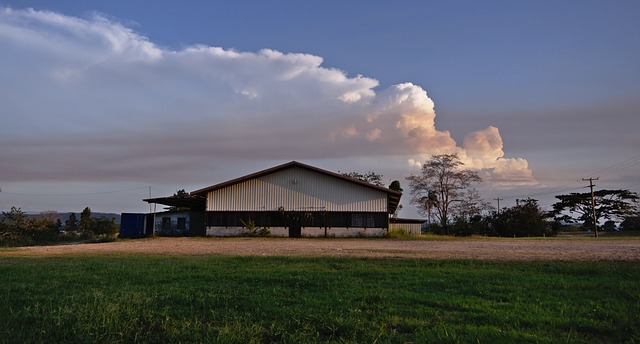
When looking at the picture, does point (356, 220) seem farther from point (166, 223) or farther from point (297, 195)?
point (166, 223)

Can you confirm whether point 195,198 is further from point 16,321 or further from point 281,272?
point 16,321

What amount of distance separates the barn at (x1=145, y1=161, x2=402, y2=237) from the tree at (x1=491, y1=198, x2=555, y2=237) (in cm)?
2247

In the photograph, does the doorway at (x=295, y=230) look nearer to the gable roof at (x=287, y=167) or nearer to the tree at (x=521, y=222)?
the gable roof at (x=287, y=167)

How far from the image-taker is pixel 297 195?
38688mm

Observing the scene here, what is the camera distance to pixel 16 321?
21.2 ft

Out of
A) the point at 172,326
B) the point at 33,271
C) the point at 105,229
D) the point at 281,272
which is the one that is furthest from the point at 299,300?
the point at 105,229

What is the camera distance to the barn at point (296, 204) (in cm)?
3822

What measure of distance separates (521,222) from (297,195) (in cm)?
2983

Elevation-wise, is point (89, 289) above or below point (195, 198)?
below

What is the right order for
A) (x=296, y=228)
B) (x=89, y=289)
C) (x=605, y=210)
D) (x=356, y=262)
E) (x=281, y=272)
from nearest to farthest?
(x=89, y=289) < (x=281, y=272) < (x=356, y=262) < (x=296, y=228) < (x=605, y=210)

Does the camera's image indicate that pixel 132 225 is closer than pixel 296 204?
No

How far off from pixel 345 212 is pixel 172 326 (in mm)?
32643

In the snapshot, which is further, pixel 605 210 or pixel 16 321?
pixel 605 210

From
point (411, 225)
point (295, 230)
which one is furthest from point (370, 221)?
point (411, 225)
